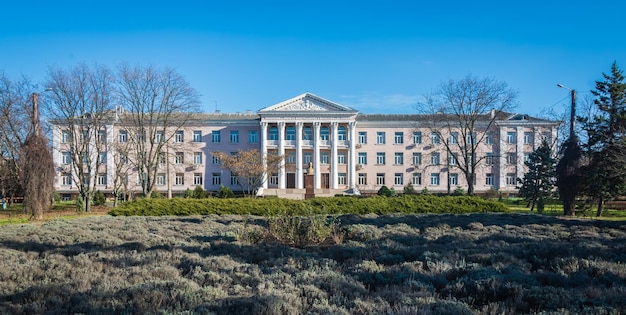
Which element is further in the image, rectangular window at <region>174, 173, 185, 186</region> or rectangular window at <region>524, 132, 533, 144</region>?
rectangular window at <region>524, 132, 533, 144</region>

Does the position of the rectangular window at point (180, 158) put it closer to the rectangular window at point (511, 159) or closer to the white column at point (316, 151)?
the white column at point (316, 151)

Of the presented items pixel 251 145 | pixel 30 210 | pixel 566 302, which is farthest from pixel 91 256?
pixel 251 145

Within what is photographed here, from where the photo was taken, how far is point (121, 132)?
2036 inches

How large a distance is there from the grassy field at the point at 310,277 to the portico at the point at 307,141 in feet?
130

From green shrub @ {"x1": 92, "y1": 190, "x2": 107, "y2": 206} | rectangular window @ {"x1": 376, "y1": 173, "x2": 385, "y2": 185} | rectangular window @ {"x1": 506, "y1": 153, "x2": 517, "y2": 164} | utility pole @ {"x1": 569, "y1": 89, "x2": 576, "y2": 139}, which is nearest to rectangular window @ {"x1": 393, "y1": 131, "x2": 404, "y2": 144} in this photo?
rectangular window @ {"x1": 376, "y1": 173, "x2": 385, "y2": 185}

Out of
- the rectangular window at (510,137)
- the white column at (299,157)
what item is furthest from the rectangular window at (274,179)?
the rectangular window at (510,137)

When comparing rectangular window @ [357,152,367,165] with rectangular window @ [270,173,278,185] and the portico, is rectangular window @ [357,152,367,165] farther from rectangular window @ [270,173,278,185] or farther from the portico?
rectangular window @ [270,173,278,185]

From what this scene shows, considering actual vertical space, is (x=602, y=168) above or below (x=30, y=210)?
above

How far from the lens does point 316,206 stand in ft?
78.8

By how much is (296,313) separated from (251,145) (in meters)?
50.1

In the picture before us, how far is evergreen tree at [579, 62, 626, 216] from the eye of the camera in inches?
891

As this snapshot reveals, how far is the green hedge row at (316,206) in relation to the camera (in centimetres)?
2366

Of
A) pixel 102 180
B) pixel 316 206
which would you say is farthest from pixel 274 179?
pixel 316 206

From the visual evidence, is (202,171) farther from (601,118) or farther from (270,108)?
(601,118)
